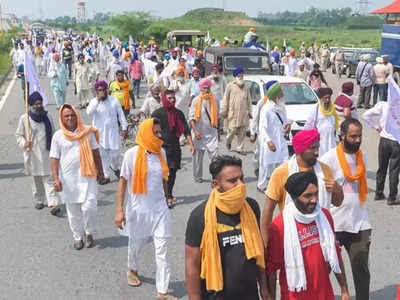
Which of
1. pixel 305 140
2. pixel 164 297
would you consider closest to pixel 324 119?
pixel 164 297

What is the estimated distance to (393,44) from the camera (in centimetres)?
2650

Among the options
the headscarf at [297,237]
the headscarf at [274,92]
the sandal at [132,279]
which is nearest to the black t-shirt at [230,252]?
the headscarf at [297,237]

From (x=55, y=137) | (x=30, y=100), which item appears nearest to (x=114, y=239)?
(x=55, y=137)

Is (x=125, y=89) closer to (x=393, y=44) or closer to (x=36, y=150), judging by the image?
(x=36, y=150)

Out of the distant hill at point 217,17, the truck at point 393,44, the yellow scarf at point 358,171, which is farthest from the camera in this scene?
the distant hill at point 217,17

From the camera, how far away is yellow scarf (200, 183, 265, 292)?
139 inches

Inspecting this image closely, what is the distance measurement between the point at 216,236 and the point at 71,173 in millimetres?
3540

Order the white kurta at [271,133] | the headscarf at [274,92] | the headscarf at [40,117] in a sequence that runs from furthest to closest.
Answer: the white kurta at [271,133]
the headscarf at [274,92]
the headscarf at [40,117]

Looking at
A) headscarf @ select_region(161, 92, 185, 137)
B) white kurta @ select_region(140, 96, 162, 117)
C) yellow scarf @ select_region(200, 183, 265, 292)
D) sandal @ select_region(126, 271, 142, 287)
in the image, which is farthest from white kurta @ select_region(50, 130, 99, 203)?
white kurta @ select_region(140, 96, 162, 117)

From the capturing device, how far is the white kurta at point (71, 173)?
6.68 metres

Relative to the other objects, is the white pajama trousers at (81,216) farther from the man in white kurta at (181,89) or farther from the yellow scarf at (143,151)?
the man in white kurta at (181,89)

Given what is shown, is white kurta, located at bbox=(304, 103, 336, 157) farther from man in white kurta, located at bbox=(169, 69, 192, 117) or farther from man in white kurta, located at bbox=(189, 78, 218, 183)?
Answer: man in white kurta, located at bbox=(169, 69, 192, 117)

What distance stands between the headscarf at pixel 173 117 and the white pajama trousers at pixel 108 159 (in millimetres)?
1993

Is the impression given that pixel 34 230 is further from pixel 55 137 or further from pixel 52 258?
pixel 55 137
